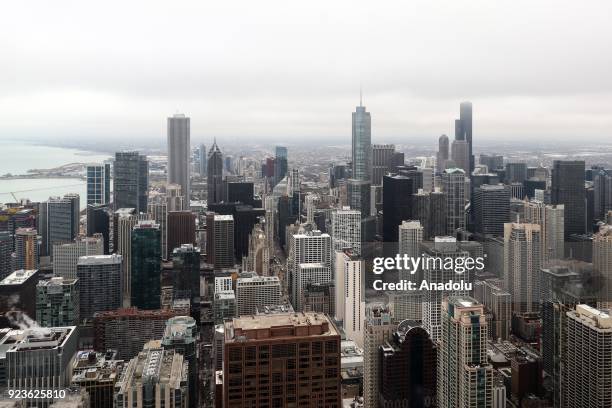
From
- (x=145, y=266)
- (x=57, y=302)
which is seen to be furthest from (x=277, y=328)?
(x=145, y=266)

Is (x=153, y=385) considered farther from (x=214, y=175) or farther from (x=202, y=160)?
(x=214, y=175)

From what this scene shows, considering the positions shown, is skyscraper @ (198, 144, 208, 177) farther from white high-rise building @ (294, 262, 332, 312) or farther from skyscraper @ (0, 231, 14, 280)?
skyscraper @ (0, 231, 14, 280)

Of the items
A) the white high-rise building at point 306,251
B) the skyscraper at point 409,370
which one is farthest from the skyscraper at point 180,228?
the skyscraper at point 409,370

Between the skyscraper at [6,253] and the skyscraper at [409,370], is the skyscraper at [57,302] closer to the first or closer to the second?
the skyscraper at [6,253]

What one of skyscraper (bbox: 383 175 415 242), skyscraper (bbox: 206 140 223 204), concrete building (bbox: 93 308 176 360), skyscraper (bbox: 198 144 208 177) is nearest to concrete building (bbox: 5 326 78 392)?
concrete building (bbox: 93 308 176 360)

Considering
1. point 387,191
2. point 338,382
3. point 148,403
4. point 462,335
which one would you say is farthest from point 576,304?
point 387,191

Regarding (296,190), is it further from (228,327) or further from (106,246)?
(228,327)
